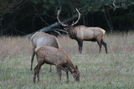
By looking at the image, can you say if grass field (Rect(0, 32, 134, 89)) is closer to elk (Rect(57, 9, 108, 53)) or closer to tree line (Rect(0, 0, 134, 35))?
elk (Rect(57, 9, 108, 53))

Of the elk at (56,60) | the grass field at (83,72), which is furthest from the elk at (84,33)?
the elk at (56,60)

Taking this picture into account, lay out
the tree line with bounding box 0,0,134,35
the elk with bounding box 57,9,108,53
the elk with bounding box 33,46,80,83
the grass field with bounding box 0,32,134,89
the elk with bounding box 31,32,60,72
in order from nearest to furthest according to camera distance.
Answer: the grass field with bounding box 0,32,134,89 → the elk with bounding box 33,46,80,83 → the elk with bounding box 31,32,60,72 → the elk with bounding box 57,9,108,53 → the tree line with bounding box 0,0,134,35

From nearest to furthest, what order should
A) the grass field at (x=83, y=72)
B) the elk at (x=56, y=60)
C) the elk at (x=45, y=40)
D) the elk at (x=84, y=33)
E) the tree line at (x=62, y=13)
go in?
1. the grass field at (x=83, y=72)
2. the elk at (x=56, y=60)
3. the elk at (x=45, y=40)
4. the elk at (x=84, y=33)
5. the tree line at (x=62, y=13)

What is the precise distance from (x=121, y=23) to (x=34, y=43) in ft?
60.5

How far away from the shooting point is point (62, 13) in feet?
82.6

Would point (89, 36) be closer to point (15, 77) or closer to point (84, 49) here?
point (84, 49)

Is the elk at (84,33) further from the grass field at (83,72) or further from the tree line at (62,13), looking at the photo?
the tree line at (62,13)

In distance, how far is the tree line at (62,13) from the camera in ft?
68.9

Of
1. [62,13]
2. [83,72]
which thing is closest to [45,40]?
[83,72]

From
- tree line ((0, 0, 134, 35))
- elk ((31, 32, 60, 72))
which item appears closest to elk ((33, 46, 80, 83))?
elk ((31, 32, 60, 72))

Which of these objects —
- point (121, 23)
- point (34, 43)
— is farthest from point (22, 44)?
point (121, 23)

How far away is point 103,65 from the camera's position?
10.7m

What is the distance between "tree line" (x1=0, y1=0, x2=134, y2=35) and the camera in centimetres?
2102

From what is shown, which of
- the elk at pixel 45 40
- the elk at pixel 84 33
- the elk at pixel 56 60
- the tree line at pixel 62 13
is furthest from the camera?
the tree line at pixel 62 13
